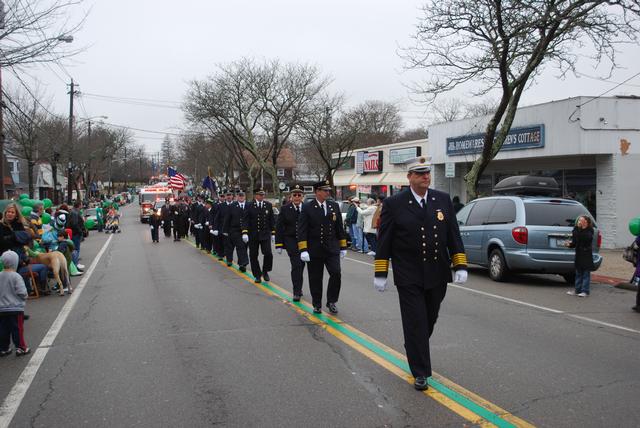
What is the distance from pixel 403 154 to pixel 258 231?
25.2 m

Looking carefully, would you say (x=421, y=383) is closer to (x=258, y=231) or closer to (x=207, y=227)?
(x=258, y=231)

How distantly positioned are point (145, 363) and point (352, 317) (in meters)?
3.05

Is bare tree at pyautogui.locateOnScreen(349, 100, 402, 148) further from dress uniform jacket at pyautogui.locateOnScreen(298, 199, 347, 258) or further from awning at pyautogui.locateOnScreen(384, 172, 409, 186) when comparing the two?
dress uniform jacket at pyautogui.locateOnScreen(298, 199, 347, 258)

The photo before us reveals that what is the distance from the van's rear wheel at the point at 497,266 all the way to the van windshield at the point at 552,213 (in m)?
1.01

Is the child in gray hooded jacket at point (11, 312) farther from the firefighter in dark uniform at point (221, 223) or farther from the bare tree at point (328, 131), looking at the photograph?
the bare tree at point (328, 131)

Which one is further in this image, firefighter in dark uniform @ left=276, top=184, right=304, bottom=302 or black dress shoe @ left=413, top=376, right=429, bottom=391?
firefighter in dark uniform @ left=276, top=184, right=304, bottom=302

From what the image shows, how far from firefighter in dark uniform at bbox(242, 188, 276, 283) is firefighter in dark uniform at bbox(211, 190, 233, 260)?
330cm

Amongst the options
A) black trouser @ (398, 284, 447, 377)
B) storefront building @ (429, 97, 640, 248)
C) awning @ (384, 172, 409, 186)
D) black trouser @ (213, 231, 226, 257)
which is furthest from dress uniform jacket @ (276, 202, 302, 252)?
awning @ (384, 172, 409, 186)

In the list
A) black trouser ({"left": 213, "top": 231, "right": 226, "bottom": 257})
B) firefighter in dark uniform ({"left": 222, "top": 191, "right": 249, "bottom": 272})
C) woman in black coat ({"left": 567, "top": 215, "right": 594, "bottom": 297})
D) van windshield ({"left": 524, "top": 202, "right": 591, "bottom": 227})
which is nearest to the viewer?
woman in black coat ({"left": 567, "top": 215, "right": 594, "bottom": 297})

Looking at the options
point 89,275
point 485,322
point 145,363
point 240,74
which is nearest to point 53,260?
point 89,275

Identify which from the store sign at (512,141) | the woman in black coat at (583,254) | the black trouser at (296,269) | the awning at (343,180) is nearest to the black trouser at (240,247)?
the black trouser at (296,269)

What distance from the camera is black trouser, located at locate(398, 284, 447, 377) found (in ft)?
16.8

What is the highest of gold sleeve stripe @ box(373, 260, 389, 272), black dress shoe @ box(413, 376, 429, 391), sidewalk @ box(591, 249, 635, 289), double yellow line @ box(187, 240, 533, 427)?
gold sleeve stripe @ box(373, 260, 389, 272)

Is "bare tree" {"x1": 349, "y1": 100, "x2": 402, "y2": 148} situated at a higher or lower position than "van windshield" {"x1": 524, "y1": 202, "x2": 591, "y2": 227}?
higher
